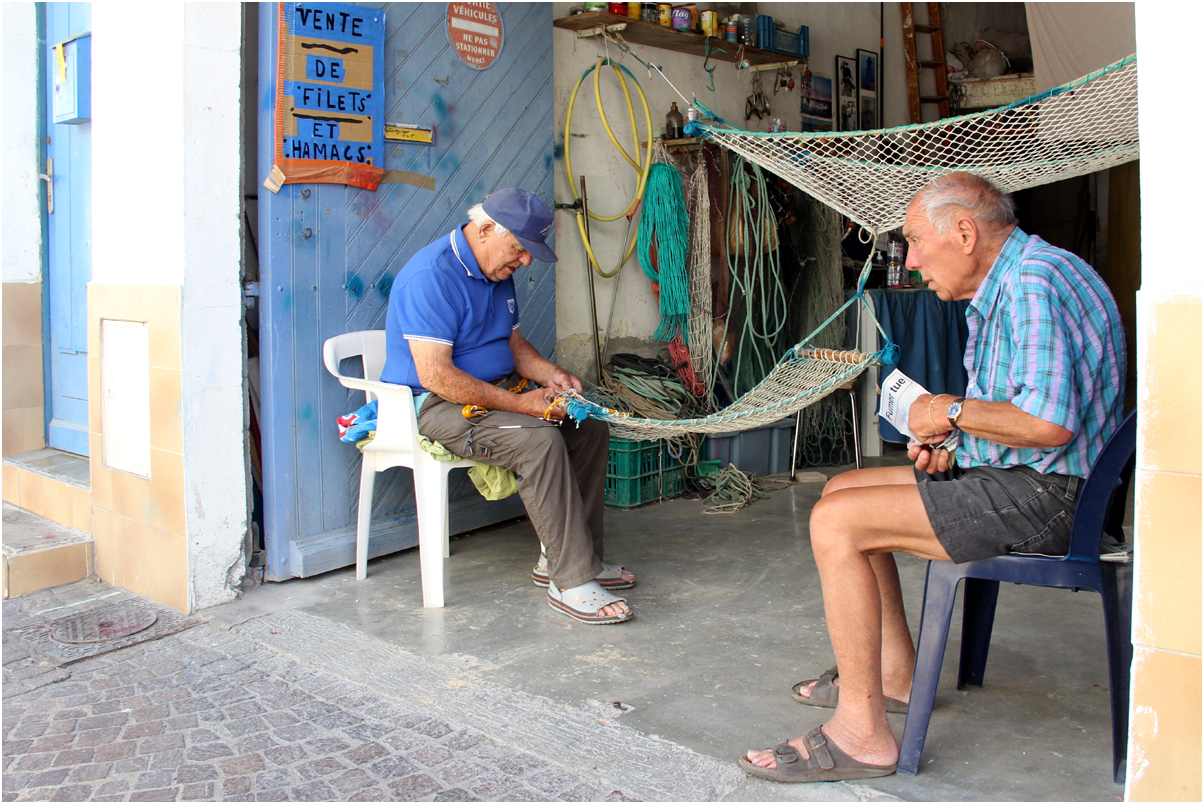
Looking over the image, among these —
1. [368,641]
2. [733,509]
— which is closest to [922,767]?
[368,641]

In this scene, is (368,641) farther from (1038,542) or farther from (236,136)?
(1038,542)

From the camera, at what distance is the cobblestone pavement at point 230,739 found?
74.8 inches

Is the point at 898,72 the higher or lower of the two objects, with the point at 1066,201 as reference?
higher

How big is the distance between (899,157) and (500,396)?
1578 millimetres

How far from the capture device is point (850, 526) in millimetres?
1875

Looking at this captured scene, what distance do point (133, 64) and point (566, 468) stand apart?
1.86m

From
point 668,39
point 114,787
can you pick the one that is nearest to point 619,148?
point 668,39

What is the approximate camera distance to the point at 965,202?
190 centimetres

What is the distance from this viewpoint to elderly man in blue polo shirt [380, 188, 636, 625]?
9.38 feet

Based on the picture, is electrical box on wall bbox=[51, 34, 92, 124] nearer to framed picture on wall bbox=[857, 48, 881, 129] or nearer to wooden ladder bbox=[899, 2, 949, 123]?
framed picture on wall bbox=[857, 48, 881, 129]

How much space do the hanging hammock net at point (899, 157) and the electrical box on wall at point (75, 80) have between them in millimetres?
2294

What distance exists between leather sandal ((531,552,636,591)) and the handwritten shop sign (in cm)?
146

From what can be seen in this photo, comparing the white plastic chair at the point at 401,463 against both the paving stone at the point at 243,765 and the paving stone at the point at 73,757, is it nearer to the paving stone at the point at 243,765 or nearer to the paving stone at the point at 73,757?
the paving stone at the point at 243,765

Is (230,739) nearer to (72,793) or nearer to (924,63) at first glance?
(72,793)
